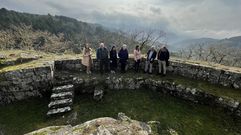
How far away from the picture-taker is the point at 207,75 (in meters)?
13.8

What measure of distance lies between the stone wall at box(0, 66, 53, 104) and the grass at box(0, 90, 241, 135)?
497 mm

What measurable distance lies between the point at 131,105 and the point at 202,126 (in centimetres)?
396

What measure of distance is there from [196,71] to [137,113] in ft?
17.6

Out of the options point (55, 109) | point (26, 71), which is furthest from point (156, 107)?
point (26, 71)

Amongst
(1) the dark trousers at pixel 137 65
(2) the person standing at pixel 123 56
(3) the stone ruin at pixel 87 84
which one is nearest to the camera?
(3) the stone ruin at pixel 87 84

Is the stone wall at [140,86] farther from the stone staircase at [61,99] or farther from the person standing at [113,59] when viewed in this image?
the person standing at [113,59]

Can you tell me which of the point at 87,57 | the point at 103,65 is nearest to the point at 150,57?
the point at 103,65

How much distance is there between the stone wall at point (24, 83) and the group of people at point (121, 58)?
281cm

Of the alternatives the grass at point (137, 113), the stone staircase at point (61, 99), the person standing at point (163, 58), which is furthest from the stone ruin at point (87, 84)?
the person standing at point (163, 58)

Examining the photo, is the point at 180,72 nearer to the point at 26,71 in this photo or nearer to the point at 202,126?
the point at 202,126

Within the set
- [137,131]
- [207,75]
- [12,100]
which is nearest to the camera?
[137,131]

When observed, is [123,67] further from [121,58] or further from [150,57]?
[150,57]

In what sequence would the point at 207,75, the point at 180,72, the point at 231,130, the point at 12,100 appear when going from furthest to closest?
the point at 180,72
the point at 207,75
the point at 12,100
the point at 231,130

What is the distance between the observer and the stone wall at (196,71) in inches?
511
